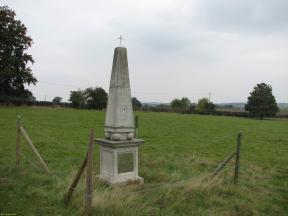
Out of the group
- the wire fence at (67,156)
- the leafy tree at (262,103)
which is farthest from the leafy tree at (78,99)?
the wire fence at (67,156)

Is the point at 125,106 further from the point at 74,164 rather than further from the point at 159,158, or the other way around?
the point at 159,158

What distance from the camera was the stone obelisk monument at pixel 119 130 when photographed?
7.93 meters

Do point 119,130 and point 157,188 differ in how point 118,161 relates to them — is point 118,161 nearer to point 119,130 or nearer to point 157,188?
point 119,130

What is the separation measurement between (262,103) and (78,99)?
38.9m

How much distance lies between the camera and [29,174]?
838cm

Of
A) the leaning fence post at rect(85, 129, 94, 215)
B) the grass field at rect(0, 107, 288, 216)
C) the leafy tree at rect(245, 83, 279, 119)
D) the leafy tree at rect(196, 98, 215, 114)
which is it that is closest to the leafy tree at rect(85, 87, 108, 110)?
the leafy tree at rect(196, 98, 215, 114)

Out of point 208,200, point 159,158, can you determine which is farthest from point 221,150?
point 208,200

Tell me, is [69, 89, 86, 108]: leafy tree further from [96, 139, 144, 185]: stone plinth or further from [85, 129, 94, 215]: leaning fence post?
[85, 129, 94, 215]: leaning fence post

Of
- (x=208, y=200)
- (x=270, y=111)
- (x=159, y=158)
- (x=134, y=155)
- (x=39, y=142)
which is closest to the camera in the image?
(x=208, y=200)

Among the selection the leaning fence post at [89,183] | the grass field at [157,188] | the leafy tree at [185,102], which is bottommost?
the grass field at [157,188]

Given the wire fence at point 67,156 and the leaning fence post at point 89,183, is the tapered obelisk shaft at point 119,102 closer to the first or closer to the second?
the wire fence at point 67,156

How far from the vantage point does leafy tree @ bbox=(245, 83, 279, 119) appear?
233 feet

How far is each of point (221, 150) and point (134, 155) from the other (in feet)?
25.4

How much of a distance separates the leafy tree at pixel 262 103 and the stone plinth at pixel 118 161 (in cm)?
6742
